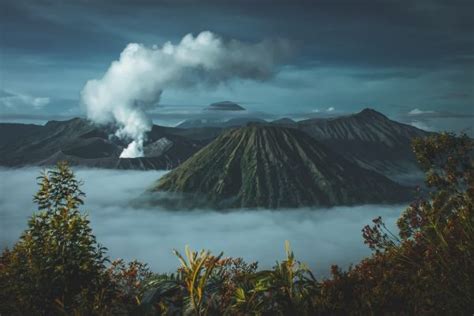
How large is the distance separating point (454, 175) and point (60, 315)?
16032mm

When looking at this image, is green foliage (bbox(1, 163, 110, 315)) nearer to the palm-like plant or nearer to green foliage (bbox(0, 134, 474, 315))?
green foliage (bbox(0, 134, 474, 315))

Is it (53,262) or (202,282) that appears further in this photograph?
(53,262)

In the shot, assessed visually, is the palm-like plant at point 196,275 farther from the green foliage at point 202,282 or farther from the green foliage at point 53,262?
the green foliage at point 53,262

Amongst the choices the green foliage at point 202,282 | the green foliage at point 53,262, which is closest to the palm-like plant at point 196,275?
the green foliage at point 202,282

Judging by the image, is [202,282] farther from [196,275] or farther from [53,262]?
[53,262]

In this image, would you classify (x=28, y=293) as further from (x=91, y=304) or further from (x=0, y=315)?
(x=91, y=304)

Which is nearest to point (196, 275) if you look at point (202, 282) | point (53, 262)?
point (202, 282)

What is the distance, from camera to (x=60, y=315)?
10.6m

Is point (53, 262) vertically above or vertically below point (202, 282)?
above

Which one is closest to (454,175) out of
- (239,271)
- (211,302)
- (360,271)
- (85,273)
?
(360,271)

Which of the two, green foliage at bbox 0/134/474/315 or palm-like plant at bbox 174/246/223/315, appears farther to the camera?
green foliage at bbox 0/134/474/315

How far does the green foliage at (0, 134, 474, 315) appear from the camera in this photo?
9.86m

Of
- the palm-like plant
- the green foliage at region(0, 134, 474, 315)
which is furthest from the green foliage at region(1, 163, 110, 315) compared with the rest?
the palm-like plant

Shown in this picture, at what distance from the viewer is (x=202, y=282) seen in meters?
9.77
